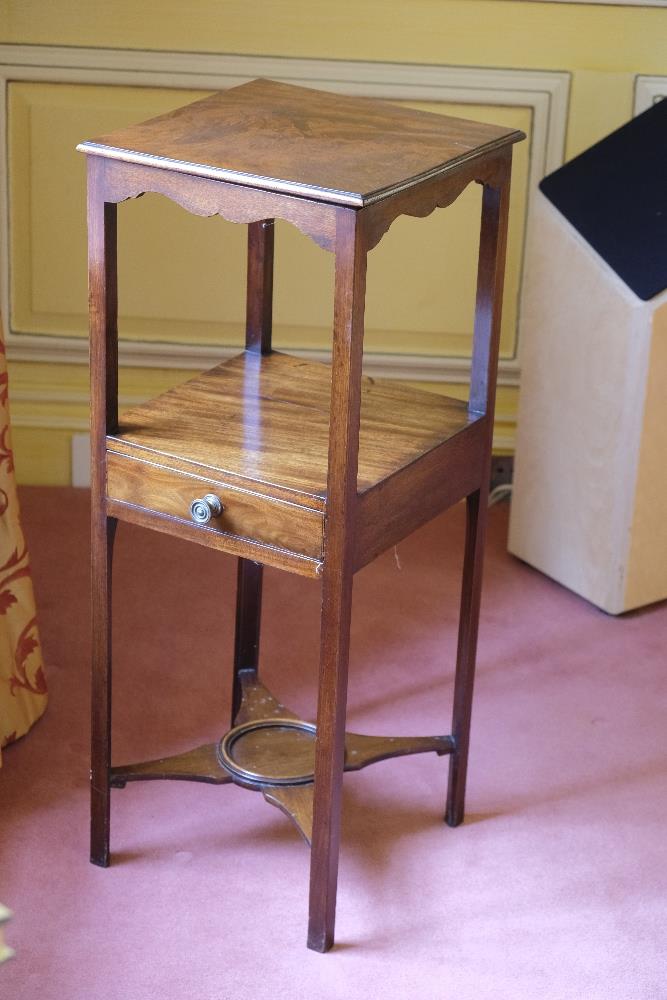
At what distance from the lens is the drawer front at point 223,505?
1556 mm

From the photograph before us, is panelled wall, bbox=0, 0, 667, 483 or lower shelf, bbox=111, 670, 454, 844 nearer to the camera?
lower shelf, bbox=111, 670, 454, 844

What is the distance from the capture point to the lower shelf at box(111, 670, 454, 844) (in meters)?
1.84

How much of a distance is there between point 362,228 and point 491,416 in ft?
1.42

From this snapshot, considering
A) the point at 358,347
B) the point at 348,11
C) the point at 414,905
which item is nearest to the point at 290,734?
the point at 414,905

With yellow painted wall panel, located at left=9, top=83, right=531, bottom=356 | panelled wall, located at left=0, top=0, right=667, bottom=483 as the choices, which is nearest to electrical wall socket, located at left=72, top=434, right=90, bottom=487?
panelled wall, located at left=0, top=0, right=667, bottom=483

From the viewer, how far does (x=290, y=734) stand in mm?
1991

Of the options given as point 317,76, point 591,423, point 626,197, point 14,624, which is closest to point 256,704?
point 14,624

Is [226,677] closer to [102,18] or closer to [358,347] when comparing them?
[358,347]

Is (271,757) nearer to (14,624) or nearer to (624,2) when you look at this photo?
(14,624)

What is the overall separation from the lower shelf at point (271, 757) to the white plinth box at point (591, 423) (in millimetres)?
678

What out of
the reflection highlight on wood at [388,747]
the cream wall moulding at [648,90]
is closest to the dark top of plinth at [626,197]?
the cream wall moulding at [648,90]

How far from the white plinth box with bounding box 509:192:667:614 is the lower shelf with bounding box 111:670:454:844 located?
678 mm

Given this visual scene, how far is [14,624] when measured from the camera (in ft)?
6.84

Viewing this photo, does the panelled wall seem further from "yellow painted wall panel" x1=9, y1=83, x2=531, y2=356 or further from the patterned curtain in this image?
the patterned curtain
